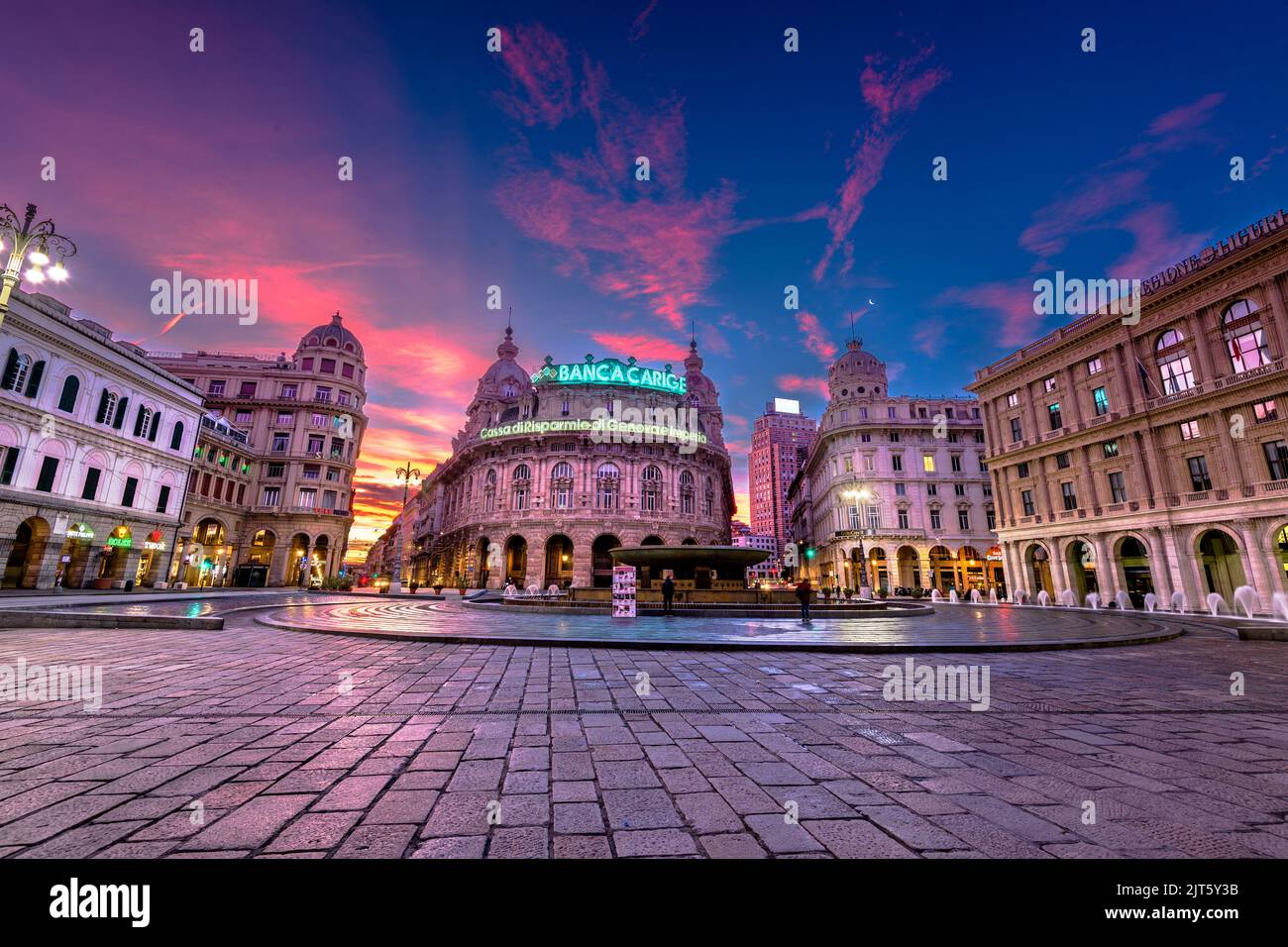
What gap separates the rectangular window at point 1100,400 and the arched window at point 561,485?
37.3m

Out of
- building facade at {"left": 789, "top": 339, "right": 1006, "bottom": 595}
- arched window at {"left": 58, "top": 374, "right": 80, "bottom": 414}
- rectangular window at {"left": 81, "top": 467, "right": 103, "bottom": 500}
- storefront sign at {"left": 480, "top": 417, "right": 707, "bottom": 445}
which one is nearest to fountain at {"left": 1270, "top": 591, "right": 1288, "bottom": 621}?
building facade at {"left": 789, "top": 339, "right": 1006, "bottom": 595}

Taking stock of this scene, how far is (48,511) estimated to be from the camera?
79.7 feet

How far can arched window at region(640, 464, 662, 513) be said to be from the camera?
45250 millimetres

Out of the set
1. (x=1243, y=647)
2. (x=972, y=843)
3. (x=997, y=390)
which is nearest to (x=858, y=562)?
(x=997, y=390)

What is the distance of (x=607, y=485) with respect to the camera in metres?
45.3

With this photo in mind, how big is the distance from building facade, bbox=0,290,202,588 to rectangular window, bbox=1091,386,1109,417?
55633 millimetres

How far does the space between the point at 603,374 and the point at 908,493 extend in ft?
101

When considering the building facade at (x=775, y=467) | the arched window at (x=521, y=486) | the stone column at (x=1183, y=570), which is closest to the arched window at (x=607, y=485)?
the arched window at (x=521, y=486)

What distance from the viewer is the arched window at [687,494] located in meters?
46.8

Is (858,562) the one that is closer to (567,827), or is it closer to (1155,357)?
(1155,357)

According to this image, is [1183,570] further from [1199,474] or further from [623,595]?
[623,595]

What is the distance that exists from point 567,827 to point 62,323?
119 feet

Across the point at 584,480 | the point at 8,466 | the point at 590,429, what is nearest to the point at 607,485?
the point at 584,480

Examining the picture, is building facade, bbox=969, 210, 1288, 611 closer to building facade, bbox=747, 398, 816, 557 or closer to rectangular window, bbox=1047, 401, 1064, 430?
rectangular window, bbox=1047, 401, 1064, 430
